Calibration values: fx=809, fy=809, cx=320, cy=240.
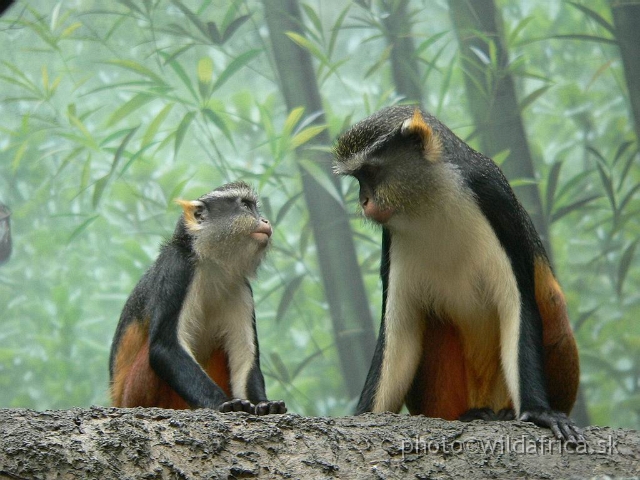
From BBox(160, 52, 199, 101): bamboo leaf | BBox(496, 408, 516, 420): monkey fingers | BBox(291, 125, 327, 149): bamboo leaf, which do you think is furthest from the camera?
BBox(291, 125, 327, 149): bamboo leaf

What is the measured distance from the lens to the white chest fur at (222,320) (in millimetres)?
4352

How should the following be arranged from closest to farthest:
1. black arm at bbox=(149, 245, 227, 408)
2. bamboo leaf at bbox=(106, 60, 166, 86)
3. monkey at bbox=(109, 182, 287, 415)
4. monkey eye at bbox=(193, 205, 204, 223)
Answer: black arm at bbox=(149, 245, 227, 408)
monkey at bbox=(109, 182, 287, 415)
monkey eye at bbox=(193, 205, 204, 223)
bamboo leaf at bbox=(106, 60, 166, 86)

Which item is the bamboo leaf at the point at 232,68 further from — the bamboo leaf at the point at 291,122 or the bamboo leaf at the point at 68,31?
the bamboo leaf at the point at 68,31

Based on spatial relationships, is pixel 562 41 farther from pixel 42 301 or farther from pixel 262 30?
pixel 42 301

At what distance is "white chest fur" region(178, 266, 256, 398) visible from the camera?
4352mm

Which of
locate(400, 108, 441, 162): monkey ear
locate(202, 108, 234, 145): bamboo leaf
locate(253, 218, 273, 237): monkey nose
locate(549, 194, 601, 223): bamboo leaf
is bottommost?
locate(253, 218, 273, 237): monkey nose

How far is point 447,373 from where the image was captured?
13.1ft

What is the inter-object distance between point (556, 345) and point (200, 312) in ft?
6.07

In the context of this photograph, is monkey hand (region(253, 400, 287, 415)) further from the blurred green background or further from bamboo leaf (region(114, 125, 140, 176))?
bamboo leaf (region(114, 125, 140, 176))

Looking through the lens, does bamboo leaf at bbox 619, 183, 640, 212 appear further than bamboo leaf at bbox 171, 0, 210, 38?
Yes

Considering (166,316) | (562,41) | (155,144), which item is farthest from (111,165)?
(562,41)

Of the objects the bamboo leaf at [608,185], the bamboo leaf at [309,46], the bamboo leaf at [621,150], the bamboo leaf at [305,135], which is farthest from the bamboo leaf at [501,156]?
the bamboo leaf at [309,46]

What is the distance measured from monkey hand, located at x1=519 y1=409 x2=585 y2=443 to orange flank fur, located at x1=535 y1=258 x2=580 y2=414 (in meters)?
0.53

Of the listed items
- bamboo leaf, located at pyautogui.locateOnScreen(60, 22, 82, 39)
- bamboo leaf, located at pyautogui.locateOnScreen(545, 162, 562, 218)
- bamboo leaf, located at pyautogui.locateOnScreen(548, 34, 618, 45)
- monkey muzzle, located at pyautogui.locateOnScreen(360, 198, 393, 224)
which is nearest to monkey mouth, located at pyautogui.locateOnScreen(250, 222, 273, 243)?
monkey muzzle, located at pyautogui.locateOnScreen(360, 198, 393, 224)
